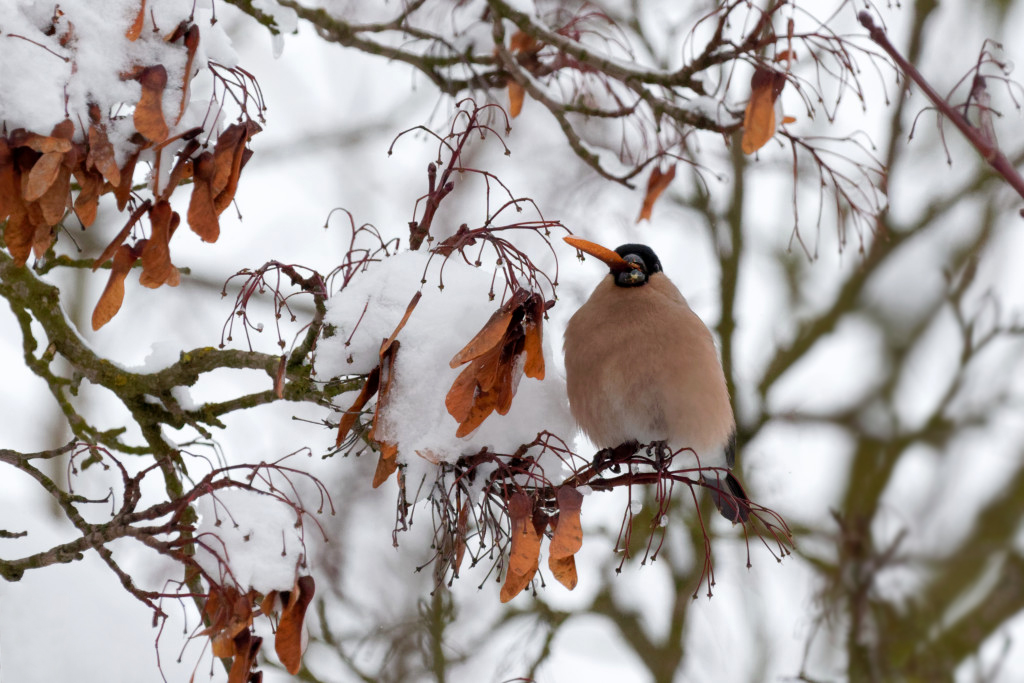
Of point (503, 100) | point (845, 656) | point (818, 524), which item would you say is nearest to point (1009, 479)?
point (818, 524)

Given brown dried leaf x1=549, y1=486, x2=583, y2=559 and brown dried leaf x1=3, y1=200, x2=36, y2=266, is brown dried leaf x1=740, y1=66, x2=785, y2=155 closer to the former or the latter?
brown dried leaf x1=549, y1=486, x2=583, y2=559

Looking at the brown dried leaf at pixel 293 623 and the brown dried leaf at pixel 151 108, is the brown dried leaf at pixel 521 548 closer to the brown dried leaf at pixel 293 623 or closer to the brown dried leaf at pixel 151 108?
the brown dried leaf at pixel 293 623

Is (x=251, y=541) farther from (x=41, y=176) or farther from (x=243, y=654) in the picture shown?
(x=41, y=176)

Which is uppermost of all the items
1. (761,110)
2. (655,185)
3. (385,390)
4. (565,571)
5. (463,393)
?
(655,185)

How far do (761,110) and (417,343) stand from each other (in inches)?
47.6

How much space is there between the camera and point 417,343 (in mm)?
2338

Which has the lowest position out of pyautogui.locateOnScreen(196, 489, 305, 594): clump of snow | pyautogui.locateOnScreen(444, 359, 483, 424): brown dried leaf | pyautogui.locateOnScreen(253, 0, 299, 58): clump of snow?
pyautogui.locateOnScreen(196, 489, 305, 594): clump of snow

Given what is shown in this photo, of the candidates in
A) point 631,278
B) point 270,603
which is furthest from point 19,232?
point 631,278

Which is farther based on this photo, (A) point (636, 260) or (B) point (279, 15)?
(A) point (636, 260)

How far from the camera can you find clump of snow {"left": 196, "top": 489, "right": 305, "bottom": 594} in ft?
6.91

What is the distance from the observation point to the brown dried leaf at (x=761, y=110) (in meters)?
2.84

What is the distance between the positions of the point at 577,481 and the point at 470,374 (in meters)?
0.49

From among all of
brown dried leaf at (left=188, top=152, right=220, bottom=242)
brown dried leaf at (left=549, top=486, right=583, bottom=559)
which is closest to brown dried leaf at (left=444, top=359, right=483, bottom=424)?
brown dried leaf at (left=549, top=486, right=583, bottom=559)

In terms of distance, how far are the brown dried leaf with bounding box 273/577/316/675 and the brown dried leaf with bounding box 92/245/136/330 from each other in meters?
0.72
